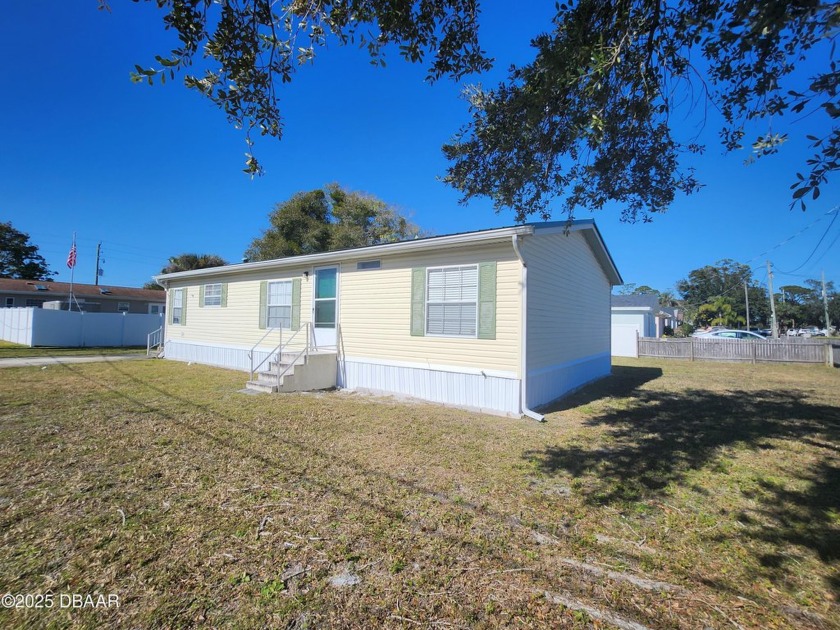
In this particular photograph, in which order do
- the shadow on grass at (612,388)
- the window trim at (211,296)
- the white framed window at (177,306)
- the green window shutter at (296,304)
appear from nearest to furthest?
the shadow on grass at (612,388)
the green window shutter at (296,304)
the window trim at (211,296)
the white framed window at (177,306)

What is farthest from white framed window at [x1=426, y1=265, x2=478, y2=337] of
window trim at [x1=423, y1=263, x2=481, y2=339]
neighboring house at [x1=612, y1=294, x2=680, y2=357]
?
neighboring house at [x1=612, y1=294, x2=680, y2=357]

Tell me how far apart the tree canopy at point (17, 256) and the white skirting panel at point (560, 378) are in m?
48.2

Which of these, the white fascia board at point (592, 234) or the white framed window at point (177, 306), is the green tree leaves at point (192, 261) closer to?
the white framed window at point (177, 306)

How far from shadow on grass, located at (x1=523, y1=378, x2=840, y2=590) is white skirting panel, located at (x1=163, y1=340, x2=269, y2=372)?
30.1 feet

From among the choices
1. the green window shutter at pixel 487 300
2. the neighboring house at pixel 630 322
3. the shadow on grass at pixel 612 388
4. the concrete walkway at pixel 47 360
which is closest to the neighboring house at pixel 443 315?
the green window shutter at pixel 487 300

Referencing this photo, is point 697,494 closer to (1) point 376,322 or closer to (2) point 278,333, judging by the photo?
(1) point 376,322

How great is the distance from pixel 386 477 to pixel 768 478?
4.20 m

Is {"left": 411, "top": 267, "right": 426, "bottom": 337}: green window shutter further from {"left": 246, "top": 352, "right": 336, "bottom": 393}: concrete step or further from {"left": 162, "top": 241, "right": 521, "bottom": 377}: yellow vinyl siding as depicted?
{"left": 246, "top": 352, "right": 336, "bottom": 393}: concrete step

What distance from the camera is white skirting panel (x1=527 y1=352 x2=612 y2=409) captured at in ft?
25.1

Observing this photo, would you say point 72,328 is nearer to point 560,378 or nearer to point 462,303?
point 462,303

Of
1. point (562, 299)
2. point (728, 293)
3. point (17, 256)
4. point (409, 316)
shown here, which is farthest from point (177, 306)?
point (728, 293)

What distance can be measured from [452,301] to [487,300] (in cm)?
80

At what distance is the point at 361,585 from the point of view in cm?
249

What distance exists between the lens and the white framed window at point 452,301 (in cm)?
780
